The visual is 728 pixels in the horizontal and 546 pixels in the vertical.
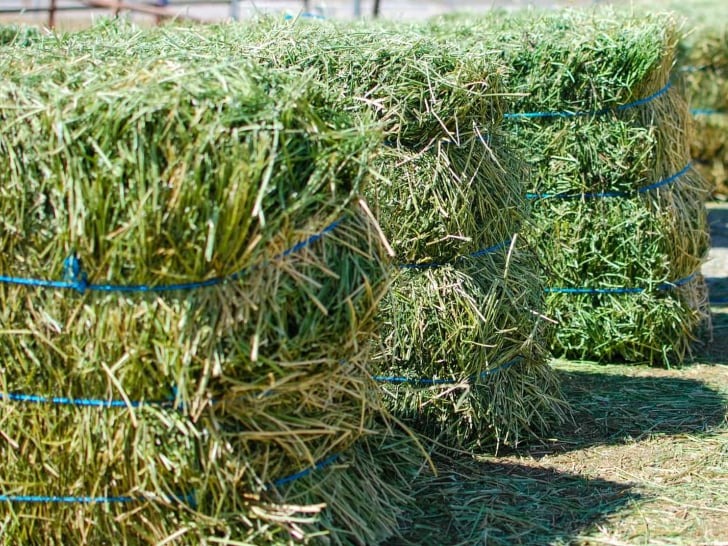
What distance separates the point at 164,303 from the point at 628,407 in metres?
3.09

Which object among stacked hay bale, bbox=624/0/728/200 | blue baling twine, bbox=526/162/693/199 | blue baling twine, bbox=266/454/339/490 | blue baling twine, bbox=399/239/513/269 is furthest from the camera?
stacked hay bale, bbox=624/0/728/200

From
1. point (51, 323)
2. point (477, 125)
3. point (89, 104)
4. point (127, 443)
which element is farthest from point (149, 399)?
point (477, 125)

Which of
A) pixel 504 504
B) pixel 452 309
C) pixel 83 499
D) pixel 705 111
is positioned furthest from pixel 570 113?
pixel 705 111

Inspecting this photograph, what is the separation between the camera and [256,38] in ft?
16.9

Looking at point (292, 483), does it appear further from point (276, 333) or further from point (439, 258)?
point (439, 258)

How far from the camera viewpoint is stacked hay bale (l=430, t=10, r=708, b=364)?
6.07m

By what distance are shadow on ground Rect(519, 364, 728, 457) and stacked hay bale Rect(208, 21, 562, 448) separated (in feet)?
1.26

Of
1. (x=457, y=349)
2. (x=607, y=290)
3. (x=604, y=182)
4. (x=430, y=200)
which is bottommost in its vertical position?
(x=607, y=290)

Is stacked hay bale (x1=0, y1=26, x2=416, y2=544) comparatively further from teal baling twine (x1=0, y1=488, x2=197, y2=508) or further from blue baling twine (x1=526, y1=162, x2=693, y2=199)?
blue baling twine (x1=526, y1=162, x2=693, y2=199)

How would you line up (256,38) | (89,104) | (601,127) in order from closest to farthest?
(89,104) → (256,38) → (601,127)

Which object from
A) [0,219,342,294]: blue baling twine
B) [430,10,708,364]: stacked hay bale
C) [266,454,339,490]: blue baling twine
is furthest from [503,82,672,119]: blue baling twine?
[0,219,342,294]: blue baling twine

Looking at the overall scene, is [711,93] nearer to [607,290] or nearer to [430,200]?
[607,290]

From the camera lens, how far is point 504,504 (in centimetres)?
430

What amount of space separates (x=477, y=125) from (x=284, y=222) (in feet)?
5.72
